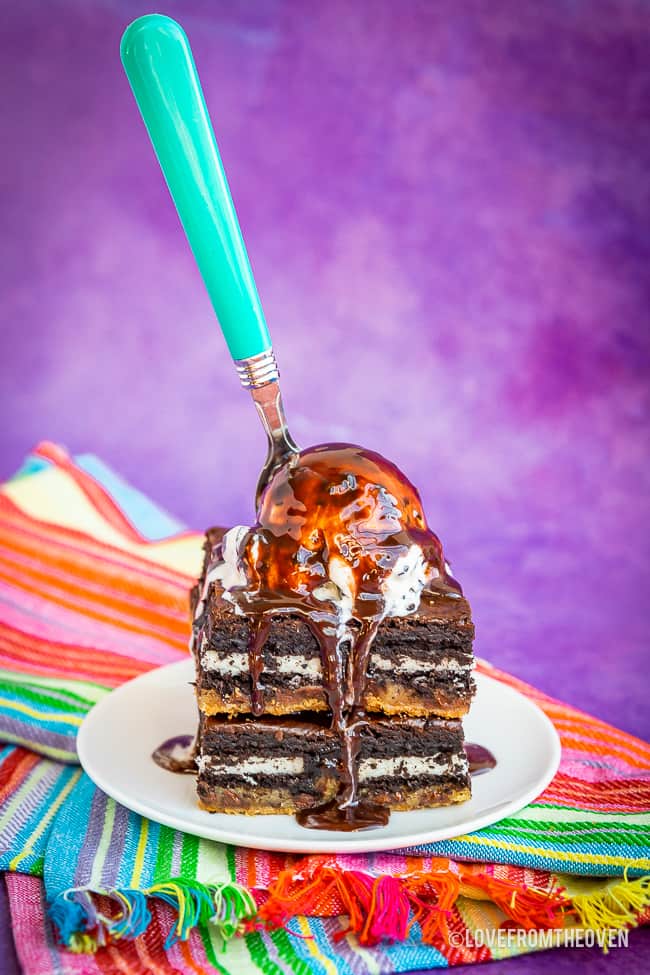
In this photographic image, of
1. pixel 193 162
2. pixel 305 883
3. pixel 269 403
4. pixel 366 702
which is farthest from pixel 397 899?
pixel 193 162

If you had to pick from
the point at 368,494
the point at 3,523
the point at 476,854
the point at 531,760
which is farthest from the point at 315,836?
the point at 3,523

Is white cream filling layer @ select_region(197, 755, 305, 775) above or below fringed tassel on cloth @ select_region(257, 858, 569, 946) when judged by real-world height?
above

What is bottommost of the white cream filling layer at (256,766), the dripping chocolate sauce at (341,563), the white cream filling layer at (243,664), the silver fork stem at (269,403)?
the white cream filling layer at (256,766)

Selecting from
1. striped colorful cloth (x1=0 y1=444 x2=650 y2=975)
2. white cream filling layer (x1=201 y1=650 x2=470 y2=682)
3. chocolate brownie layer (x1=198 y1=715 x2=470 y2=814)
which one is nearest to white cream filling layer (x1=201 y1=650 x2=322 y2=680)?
white cream filling layer (x1=201 y1=650 x2=470 y2=682)

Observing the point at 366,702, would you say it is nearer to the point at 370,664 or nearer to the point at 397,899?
the point at 370,664

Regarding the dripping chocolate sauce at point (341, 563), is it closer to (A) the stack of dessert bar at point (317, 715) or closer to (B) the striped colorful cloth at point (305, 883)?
(A) the stack of dessert bar at point (317, 715)

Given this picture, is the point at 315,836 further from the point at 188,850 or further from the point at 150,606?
the point at 150,606

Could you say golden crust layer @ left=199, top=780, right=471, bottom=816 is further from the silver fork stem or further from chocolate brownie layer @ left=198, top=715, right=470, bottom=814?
the silver fork stem

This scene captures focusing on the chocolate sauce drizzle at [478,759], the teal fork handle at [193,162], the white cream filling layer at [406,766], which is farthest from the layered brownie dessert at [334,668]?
the teal fork handle at [193,162]
